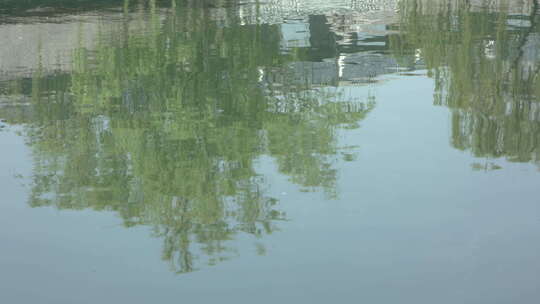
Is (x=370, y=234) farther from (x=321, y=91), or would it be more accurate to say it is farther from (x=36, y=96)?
(x=36, y=96)

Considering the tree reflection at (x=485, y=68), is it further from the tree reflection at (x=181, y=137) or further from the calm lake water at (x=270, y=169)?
the tree reflection at (x=181, y=137)

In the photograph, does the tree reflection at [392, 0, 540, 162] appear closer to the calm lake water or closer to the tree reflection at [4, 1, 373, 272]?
the calm lake water

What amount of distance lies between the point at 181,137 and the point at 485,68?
4.25m

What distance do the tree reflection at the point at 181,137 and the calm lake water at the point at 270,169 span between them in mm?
24

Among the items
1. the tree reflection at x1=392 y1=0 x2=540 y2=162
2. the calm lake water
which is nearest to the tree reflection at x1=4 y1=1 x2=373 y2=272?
the calm lake water

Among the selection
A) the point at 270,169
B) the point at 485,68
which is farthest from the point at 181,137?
the point at 485,68

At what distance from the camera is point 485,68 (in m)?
10.3

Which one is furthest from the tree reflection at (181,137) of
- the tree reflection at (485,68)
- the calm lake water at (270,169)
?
the tree reflection at (485,68)

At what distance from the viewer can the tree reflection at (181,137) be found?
5.80 metres

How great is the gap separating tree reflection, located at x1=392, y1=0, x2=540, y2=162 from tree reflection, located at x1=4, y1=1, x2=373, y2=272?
108cm

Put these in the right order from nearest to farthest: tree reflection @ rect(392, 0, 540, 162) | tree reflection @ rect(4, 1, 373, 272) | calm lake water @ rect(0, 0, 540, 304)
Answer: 1. calm lake water @ rect(0, 0, 540, 304)
2. tree reflection @ rect(4, 1, 373, 272)
3. tree reflection @ rect(392, 0, 540, 162)

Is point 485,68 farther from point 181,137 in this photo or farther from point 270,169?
point 270,169

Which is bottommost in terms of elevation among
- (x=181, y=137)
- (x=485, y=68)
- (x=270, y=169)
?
(x=270, y=169)

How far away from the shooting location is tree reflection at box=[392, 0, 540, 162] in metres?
7.57
